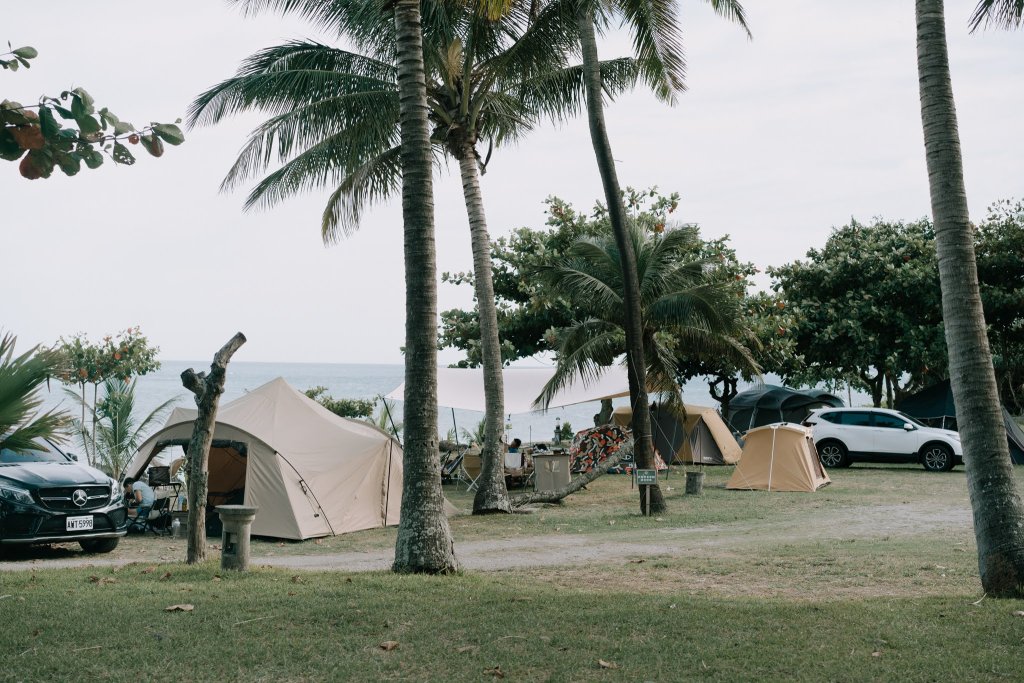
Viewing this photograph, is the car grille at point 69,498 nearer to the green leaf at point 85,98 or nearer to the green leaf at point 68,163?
the green leaf at point 68,163

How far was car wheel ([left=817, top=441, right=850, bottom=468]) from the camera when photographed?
23761mm

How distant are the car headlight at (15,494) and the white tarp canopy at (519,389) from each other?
1012cm

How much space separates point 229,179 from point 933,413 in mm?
20533

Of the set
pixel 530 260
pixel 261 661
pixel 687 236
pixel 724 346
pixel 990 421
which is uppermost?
pixel 530 260

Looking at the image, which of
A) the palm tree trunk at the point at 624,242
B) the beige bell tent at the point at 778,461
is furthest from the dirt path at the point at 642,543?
the beige bell tent at the point at 778,461

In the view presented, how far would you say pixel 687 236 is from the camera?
17062mm

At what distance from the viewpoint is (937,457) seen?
2242 cm

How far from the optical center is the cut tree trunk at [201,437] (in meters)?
8.66

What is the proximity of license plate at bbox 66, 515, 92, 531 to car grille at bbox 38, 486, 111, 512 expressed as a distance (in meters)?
0.11

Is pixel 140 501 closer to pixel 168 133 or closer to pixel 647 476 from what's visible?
pixel 647 476

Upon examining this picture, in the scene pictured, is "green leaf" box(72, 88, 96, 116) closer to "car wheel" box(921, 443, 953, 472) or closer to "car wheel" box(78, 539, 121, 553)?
"car wheel" box(78, 539, 121, 553)

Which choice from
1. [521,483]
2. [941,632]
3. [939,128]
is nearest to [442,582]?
[941,632]

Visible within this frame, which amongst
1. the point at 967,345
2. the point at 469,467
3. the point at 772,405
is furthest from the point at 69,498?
the point at 772,405

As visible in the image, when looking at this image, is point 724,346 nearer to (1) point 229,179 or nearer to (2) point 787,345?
(2) point 787,345
